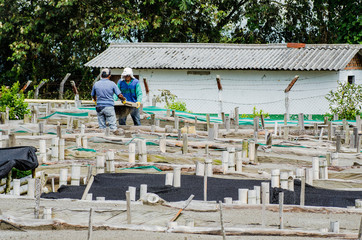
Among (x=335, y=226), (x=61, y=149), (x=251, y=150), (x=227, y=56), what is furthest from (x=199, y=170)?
(x=227, y=56)

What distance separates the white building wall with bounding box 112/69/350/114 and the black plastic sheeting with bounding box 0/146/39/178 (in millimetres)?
13519

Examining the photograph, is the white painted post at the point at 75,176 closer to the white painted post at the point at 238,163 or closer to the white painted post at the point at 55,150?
the white painted post at the point at 55,150

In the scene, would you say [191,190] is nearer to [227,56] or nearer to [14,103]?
[14,103]

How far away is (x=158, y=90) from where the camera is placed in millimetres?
22594

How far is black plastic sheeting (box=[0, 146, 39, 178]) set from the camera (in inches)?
310

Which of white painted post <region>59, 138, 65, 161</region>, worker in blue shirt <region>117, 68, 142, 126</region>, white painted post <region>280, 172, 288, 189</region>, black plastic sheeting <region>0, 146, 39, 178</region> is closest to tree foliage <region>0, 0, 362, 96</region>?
worker in blue shirt <region>117, 68, 142, 126</region>

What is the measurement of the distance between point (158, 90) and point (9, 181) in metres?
14.7

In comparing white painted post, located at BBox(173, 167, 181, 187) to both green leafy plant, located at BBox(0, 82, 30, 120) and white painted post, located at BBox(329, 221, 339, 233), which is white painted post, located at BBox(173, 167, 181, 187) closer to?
white painted post, located at BBox(329, 221, 339, 233)

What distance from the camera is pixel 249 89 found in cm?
2195

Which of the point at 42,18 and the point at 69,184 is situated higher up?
the point at 42,18

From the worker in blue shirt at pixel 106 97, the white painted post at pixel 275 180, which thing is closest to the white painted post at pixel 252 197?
the white painted post at pixel 275 180

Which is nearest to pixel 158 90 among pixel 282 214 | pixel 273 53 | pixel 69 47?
pixel 273 53

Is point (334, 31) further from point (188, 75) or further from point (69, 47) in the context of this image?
point (69, 47)

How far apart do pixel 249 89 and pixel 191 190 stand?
14857 mm
